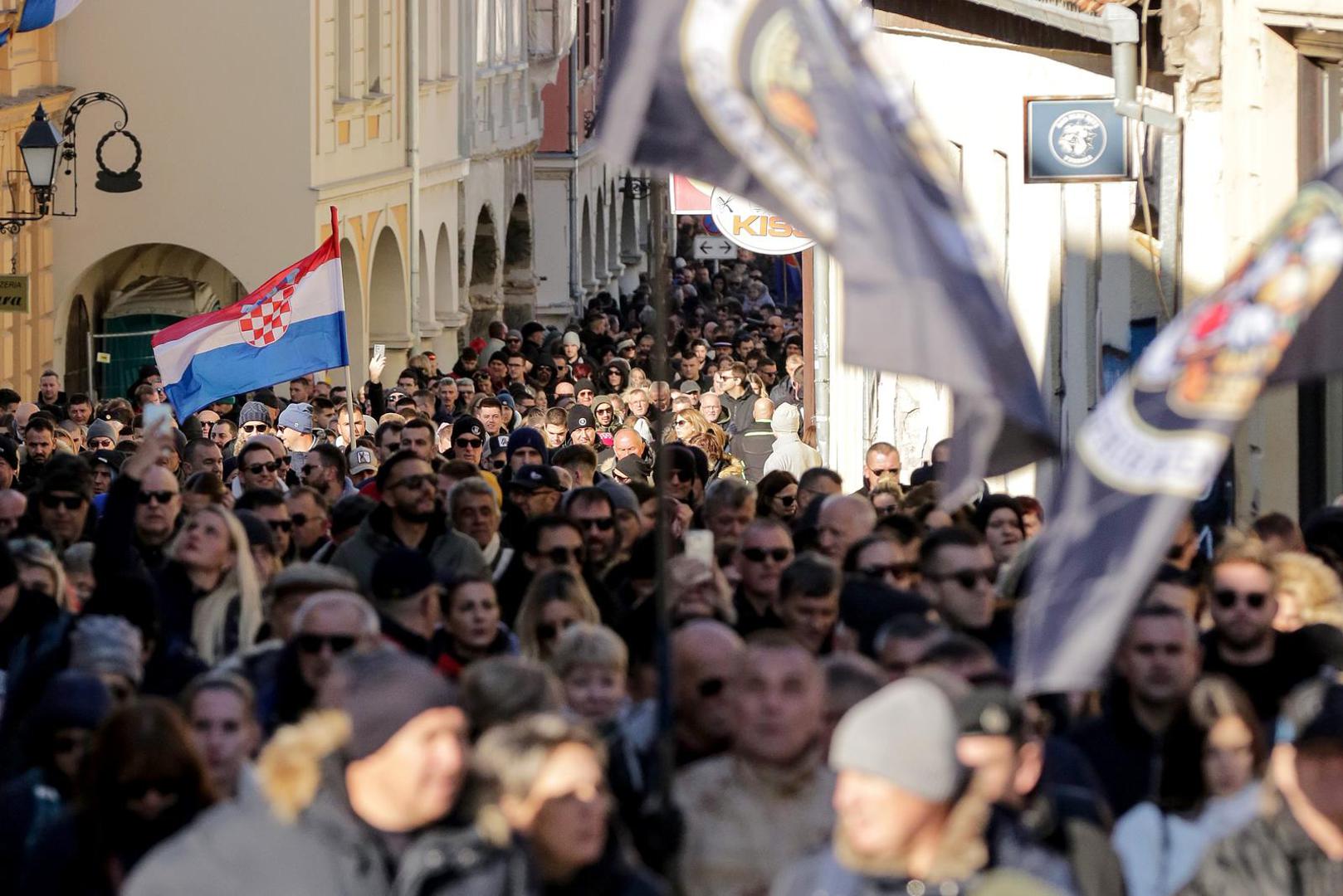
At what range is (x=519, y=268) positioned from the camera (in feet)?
159

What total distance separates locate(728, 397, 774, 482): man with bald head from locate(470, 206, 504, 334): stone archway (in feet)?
77.8

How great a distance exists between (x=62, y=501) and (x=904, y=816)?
679cm

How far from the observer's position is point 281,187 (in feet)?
99.3

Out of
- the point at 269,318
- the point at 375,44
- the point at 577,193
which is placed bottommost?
the point at 269,318

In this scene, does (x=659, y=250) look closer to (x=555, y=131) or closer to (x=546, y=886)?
(x=546, y=886)

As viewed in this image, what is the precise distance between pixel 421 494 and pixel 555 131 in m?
42.2

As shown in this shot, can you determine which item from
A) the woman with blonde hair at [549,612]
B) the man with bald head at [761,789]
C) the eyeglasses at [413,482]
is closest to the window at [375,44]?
the eyeglasses at [413,482]

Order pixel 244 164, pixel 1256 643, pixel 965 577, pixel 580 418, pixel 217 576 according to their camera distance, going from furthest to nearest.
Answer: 1. pixel 244 164
2. pixel 580 418
3. pixel 217 576
4. pixel 965 577
5. pixel 1256 643

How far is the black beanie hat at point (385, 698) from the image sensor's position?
17.7 feet

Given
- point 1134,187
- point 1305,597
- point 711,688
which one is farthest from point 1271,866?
point 1134,187

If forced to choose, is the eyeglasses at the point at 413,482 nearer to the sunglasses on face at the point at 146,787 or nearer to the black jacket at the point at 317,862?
the sunglasses on face at the point at 146,787

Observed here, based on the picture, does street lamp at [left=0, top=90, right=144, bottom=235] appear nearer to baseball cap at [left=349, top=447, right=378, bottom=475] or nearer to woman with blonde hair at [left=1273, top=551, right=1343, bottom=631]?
baseball cap at [left=349, top=447, right=378, bottom=475]

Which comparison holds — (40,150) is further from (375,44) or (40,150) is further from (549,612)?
(549,612)

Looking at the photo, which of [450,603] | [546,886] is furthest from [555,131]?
[546,886]
